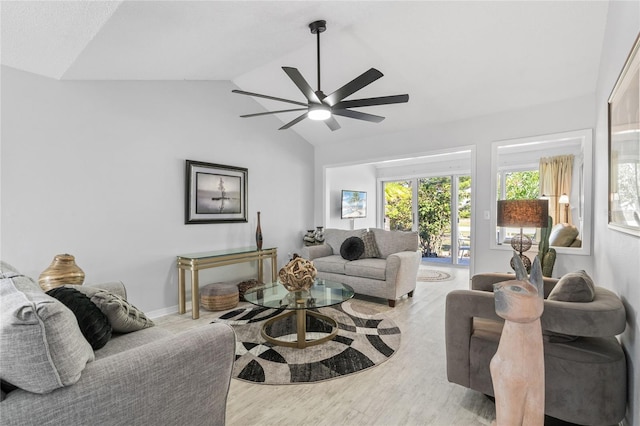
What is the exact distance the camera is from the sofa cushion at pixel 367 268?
12.5 feet

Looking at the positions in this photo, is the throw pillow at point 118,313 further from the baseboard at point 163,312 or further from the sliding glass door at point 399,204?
the sliding glass door at point 399,204

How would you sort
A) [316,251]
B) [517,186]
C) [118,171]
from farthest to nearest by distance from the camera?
[517,186] → [316,251] → [118,171]

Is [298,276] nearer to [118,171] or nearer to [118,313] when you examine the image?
[118,313]

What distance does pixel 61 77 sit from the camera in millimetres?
2779

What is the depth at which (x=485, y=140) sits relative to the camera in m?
4.06

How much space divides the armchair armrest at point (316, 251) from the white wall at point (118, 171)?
0.82 metres

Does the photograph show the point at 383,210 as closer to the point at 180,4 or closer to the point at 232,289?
the point at 232,289

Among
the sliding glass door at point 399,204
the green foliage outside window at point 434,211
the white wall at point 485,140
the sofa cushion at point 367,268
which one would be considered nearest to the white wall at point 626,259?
the white wall at point 485,140

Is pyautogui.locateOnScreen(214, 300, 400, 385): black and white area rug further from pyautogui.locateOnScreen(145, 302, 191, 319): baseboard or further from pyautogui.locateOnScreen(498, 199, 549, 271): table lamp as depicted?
pyautogui.locateOnScreen(498, 199, 549, 271): table lamp

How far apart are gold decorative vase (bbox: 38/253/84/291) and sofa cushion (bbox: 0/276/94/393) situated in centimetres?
178

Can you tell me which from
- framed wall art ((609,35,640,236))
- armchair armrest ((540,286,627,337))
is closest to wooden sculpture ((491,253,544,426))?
armchair armrest ((540,286,627,337))

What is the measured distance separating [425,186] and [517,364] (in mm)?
6146

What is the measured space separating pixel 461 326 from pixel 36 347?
1.93 m

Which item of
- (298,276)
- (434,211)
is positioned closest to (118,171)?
(298,276)
